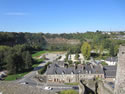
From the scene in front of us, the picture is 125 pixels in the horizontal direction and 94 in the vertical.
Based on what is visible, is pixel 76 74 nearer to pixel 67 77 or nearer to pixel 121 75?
pixel 67 77

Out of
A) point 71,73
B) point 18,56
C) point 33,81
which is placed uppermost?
point 18,56

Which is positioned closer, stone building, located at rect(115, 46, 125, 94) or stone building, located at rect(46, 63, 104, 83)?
stone building, located at rect(115, 46, 125, 94)

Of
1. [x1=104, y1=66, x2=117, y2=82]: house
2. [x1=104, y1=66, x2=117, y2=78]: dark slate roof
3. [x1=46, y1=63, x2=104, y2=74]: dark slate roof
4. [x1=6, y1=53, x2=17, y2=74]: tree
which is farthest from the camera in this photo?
[x1=6, y1=53, x2=17, y2=74]: tree

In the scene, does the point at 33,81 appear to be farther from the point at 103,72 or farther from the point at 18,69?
the point at 103,72

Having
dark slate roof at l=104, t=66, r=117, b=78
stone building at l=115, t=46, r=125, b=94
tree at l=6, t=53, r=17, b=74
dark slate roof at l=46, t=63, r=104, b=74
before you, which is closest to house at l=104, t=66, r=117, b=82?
dark slate roof at l=104, t=66, r=117, b=78

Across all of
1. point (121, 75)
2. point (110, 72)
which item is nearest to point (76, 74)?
point (110, 72)

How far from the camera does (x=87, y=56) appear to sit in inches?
2274

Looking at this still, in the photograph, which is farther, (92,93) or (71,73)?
(71,73)

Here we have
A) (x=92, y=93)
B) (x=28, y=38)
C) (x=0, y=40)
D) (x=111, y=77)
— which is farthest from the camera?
(x=28, y=38)

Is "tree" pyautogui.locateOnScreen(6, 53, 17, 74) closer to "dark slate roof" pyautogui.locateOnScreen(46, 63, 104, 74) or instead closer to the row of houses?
"dark slate roof" pyautogui.locateOnScreen(46, 63, 104, 74)

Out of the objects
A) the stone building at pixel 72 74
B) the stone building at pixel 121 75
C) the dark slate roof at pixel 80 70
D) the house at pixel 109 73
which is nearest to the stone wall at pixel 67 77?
the stone building at pixel 72 74

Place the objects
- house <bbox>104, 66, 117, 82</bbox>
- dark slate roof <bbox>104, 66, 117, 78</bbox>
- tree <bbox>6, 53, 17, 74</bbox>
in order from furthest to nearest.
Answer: tree <bbox>6, 53, 17, 74</bbox>
dark slate roof <bbox>104, 66, 117, 78</bbox>
house <bbox>104, 66, 117, 82</bbox>

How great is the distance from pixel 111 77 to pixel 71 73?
962cm

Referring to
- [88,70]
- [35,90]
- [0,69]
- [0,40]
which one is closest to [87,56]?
[88,70]
